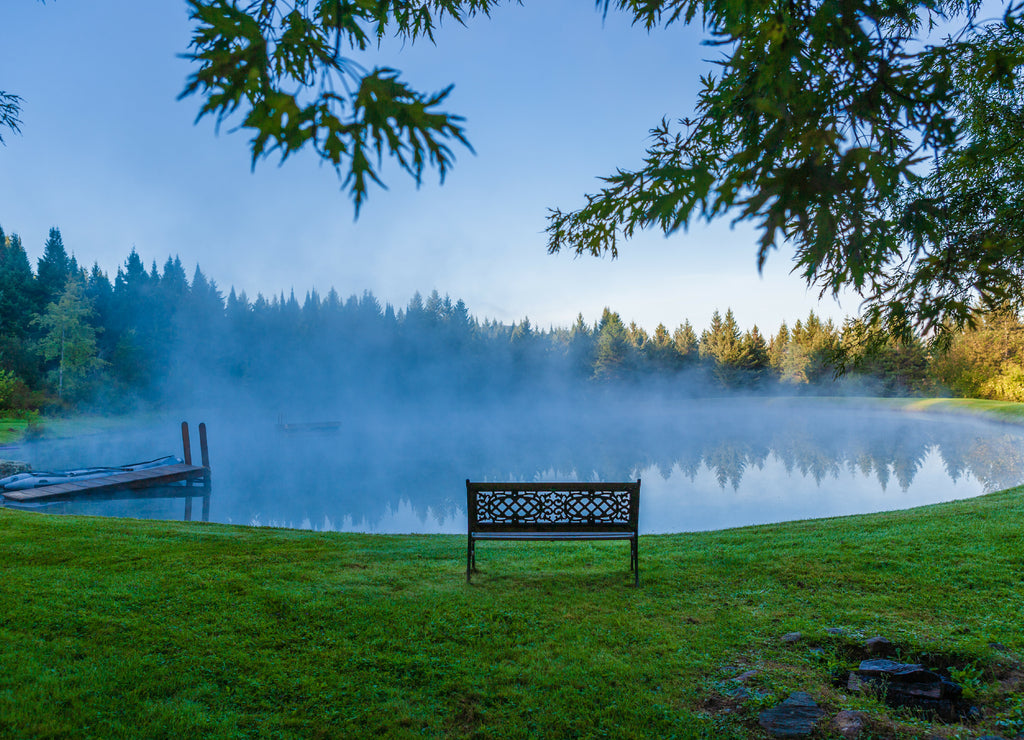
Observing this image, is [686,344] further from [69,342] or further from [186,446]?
[69,342]

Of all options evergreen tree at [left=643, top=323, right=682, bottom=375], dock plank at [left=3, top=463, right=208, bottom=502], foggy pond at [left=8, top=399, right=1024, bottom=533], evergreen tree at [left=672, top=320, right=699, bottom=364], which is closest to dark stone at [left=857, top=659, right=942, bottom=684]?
foggy pond at [left=8, top=399, right=1024, bottom=533]

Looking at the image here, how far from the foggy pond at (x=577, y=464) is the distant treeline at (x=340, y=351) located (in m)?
4.57

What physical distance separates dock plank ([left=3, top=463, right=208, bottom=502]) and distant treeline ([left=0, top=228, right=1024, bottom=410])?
1471 centimetres

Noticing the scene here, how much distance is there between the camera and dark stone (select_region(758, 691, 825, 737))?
2.36 m

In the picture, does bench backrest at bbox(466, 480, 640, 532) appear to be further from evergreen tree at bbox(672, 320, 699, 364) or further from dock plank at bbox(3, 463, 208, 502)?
evergreen tree at bbox(672, 320, 699, 364)

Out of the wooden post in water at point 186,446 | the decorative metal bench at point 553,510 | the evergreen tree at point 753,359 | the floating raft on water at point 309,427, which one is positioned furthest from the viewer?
the evergreen tree at point 753,359

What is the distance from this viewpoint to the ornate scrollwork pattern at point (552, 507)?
490cm

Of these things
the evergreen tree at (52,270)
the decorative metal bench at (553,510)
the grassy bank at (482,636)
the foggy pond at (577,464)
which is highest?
the evergreen tree at (52,270)

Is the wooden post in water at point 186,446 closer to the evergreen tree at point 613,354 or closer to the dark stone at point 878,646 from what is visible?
the dark stone at point 878,646

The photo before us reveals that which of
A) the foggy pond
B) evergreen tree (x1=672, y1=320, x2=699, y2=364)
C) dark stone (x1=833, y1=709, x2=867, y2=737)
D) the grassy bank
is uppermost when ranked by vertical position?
evergreen tree (x1=672, y1=320, x2=699, y2=364)

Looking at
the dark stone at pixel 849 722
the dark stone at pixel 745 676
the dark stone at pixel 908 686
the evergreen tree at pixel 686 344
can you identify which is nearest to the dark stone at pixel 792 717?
the dark stone at pixel 849 722

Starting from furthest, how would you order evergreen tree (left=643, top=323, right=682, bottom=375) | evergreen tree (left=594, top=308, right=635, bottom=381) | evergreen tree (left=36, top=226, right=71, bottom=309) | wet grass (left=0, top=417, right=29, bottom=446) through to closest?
evergreen tree (left=643, top=323, right=682, bottom=375) → evergreen tree (left=594, top=308, right=635, bottom=381) → evergreen tree (left=36, top=226, right=71, bottom=309) → wet grass (left=0, top=417, right=29, bottom=446)

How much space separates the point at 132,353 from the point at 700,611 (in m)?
41.6

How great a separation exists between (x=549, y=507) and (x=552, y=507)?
0.10 feet
